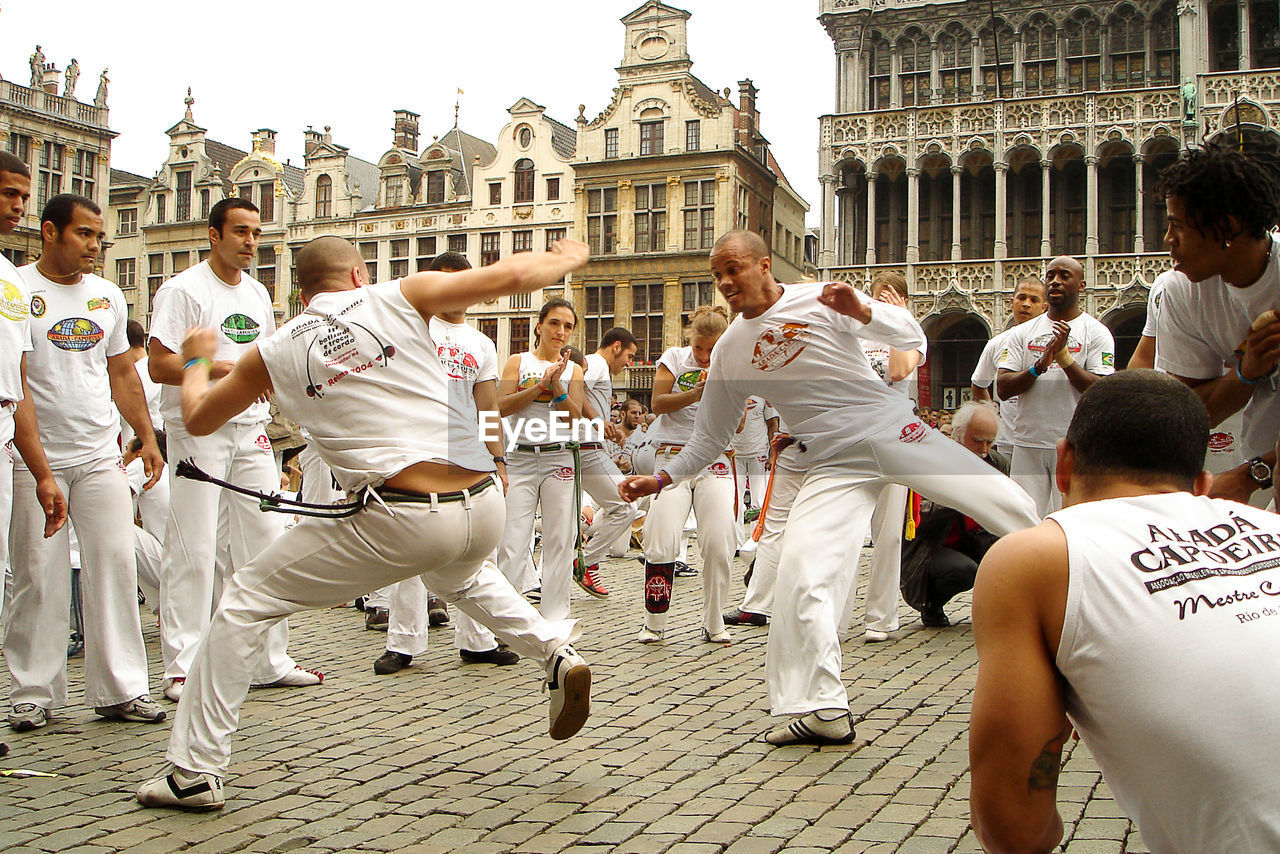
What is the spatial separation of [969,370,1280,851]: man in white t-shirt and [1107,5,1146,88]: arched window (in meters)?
41.6

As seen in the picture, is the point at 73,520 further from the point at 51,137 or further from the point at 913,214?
the point at 51,137

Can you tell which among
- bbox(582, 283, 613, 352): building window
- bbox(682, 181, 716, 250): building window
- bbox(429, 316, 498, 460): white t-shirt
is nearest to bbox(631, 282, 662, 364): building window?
bbox(582, 283, 613, 352): building window

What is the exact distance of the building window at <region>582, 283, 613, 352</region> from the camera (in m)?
48.8

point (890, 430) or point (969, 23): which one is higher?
point (969, 23)

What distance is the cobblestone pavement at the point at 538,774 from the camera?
386 cm

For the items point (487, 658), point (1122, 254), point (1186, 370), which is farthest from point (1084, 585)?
point (1122, 254)

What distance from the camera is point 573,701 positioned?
4.50 metres

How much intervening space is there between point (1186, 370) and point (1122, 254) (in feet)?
116

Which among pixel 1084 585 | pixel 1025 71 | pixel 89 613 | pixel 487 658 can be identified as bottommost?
pixel 487 658

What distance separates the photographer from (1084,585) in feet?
6.67

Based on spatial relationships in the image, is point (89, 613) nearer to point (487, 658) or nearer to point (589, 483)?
point (487, 658)

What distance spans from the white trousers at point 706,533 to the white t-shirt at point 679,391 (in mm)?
498

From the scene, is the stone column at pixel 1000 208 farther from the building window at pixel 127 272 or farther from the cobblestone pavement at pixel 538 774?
the building window at pixel 127 272

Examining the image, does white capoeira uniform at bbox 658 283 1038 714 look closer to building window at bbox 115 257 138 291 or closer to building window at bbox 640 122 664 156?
building window at bbox 640 122 664 156
